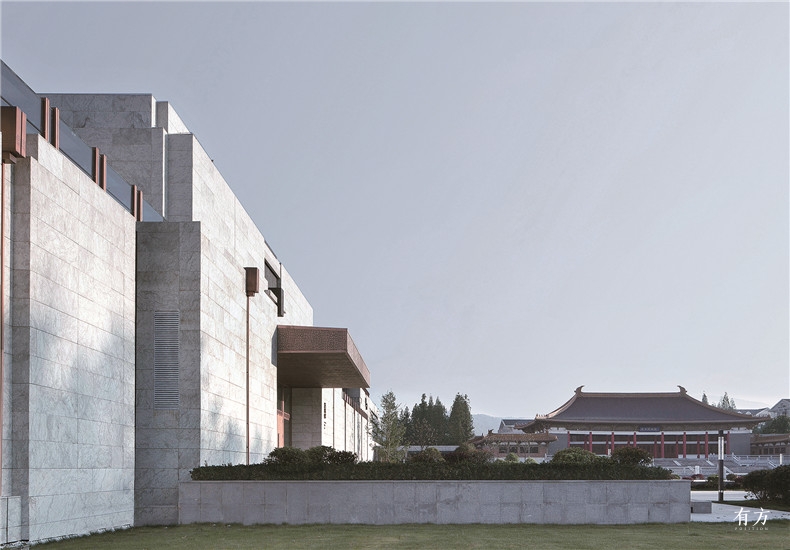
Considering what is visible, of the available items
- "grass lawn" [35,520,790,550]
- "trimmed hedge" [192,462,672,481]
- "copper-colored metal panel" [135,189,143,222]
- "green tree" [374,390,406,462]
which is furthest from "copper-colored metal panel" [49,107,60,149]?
"green tree" [374,390,406,462]

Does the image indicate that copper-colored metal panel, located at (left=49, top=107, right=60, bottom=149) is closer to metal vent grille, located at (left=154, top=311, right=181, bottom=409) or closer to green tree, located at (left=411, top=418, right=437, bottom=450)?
metal vent grille, located at (left=154, top=311, right=181, bottom=409)

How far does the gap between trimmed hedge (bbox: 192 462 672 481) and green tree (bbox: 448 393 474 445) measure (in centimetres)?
8053

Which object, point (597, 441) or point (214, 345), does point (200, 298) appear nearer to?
point (214, 345)

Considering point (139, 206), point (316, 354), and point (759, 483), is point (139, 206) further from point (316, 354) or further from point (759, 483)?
point (759, 483)

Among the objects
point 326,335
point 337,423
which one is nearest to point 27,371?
point 326,335

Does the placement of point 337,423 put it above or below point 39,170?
below

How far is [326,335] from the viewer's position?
1260 inches

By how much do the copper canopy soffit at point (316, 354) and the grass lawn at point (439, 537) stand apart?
1192 centimetres

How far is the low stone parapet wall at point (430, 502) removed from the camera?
20688 millimetres

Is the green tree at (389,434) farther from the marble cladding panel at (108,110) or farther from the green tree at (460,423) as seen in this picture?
the marble cladding panel at (108,110)

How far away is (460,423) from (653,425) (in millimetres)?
22612

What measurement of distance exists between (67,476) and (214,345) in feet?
23.6

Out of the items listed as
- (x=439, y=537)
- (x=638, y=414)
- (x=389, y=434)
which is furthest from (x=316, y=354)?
(x=638, y=414)

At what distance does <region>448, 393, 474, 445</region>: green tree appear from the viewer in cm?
10212
